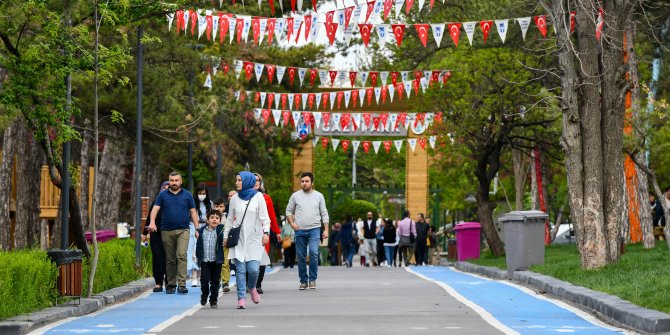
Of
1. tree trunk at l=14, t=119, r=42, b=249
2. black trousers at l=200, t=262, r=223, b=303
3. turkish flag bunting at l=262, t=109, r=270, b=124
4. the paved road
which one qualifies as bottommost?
the paved road

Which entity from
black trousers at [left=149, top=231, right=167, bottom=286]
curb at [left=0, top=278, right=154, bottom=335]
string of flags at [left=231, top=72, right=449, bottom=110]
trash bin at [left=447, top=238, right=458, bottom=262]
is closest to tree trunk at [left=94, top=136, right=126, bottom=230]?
string of flags at [left=231, top=72, right=449, bottom=110]

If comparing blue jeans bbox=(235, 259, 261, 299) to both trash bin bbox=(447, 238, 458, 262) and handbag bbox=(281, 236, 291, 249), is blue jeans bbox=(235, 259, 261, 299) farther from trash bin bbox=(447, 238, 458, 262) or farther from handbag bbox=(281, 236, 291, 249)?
trash bin bbox=(447, 238, 458, 262)

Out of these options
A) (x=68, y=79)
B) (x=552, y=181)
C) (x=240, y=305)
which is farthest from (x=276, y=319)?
(x=552, y=181)

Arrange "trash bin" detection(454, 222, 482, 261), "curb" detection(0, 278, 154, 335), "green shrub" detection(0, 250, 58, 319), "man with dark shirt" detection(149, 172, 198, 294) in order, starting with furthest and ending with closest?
1. "trash bin" detection(454, 222, 482, 261)
2. "man with dark shirt" detection(149, 172, 198, 294)
3. "green shrub" detection(0, 250, 58, 319)
4. "curb" detection(0, 278, 154, 335)

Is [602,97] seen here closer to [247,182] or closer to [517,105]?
[247,182]

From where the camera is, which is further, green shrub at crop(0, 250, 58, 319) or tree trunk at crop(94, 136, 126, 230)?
tree trunk at crop(94, 136, 126, 230)

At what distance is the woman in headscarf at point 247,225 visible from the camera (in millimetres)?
17781

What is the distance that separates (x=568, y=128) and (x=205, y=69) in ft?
49.4

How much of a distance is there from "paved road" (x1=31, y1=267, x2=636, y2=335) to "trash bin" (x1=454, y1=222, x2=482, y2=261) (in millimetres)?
18675

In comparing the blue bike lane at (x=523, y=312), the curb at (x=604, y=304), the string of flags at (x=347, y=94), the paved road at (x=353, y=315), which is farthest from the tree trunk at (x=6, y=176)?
the curb at (x=604, y=304)

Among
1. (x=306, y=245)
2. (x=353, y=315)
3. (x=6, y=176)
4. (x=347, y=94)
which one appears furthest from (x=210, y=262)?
(x=347, y=94)

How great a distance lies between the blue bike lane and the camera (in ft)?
46.8

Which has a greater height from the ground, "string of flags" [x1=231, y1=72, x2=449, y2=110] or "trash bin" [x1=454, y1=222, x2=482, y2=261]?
"string of flags" [x1=231, y1=72, x2=449, y2=110]

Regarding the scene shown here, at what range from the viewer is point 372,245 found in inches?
1793
